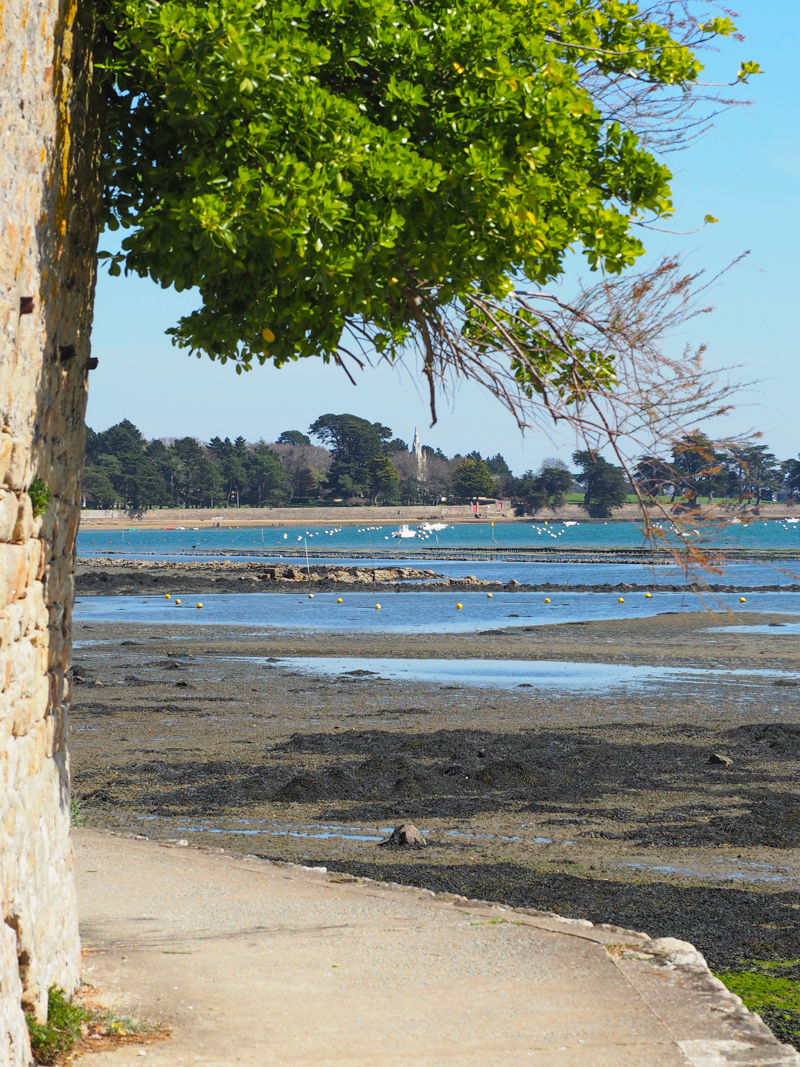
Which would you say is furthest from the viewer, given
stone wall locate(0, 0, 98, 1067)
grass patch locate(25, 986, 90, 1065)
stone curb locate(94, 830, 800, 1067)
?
stone curb locate(94, 830, 800, 1067)

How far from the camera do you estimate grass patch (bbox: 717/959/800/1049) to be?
572 cm

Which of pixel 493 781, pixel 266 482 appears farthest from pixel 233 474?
pixel 493 781

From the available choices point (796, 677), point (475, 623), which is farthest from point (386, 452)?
point (796, 677)

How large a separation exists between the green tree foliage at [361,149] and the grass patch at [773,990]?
137 inches

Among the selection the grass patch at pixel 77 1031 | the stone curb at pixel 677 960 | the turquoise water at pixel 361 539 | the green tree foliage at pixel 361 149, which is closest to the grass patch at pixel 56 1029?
the grass patch at pixel 77 1031

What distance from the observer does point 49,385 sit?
4812 millimetres

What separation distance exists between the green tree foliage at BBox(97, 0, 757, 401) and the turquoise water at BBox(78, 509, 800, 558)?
256 ft

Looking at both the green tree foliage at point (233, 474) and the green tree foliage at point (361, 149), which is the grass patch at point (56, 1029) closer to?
the green tree foliage at point (361, 149)

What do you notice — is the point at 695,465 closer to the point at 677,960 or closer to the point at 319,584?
the point at 677,960

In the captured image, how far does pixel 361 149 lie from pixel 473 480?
167937 mm

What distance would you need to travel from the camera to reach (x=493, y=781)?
1190 cm

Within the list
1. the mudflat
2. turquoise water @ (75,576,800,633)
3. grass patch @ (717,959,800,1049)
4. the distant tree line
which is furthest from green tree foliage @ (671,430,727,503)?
the distant tree line

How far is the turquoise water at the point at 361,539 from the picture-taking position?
9538 cm

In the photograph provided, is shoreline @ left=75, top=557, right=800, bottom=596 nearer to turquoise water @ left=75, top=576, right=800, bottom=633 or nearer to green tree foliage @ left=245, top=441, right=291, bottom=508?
turquoise water @ left=75, top=576, right=800, bottom=633
